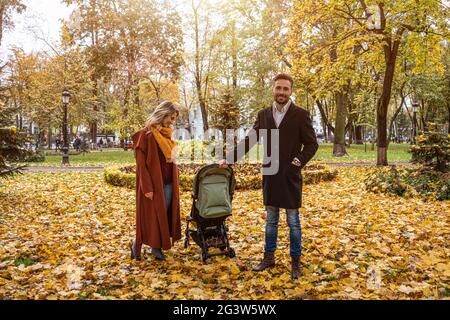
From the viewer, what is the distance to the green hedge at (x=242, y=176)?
38.8ft

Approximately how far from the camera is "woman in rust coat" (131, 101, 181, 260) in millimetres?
5078

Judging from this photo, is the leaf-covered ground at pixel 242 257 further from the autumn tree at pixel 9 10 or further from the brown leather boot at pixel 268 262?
the autumn tree at pixel 9 10

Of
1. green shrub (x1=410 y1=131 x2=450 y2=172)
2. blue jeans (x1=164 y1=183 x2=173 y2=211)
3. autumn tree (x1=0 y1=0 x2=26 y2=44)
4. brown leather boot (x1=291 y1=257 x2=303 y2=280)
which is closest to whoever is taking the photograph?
brown leather boot (x1=291 y1=257 x2=303 y2=280)

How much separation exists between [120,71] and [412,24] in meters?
25.2

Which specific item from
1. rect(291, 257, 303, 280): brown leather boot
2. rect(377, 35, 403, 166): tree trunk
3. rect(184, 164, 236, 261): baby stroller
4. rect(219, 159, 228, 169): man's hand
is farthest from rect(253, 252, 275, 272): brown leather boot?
rect(377, 35, 403, 166): tree trunk

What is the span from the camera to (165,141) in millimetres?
5145

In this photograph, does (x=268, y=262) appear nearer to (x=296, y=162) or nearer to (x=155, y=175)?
(x=296, y=162)

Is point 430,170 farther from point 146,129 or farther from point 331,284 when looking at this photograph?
point 146,129

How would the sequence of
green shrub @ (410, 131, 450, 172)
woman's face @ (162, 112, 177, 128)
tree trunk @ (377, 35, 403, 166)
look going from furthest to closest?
tree trunk @ (377, 35, 403, 166) < green shrub @ (410, 131, 450, 172) < woman's face @ (162, 112, 177, 128)

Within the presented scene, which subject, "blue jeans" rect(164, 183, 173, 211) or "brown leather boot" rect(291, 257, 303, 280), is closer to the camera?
"brown leather boot" rect(291, 257, 303, 280)

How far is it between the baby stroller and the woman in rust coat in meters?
0.40

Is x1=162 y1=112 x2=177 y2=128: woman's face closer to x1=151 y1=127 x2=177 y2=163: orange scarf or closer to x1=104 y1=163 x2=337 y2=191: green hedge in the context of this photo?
x1=151 y1=127 x2=177 y2=163: orange scarf

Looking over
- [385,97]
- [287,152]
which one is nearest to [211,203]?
[287,152]

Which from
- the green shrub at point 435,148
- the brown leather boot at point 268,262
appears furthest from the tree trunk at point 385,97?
the brown leather boot at point 268,262
